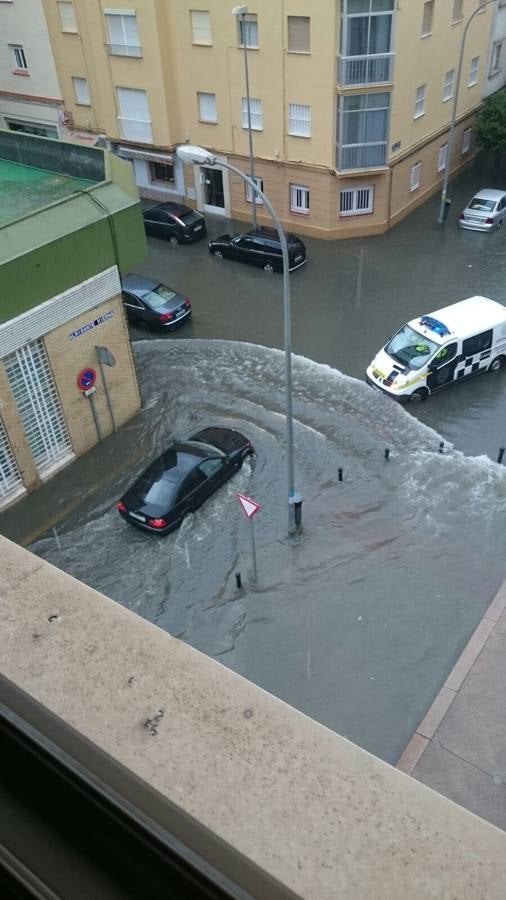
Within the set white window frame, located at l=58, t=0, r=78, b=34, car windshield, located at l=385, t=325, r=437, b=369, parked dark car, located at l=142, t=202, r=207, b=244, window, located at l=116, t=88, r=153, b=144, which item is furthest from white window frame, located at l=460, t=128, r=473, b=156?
car windshield, located at l=385, t=325, r=437, b=369

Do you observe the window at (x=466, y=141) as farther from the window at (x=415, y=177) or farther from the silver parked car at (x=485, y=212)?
the silver parked car at (x=485, y=212)

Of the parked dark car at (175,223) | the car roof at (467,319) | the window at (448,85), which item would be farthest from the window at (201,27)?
the car roof at (467,319)

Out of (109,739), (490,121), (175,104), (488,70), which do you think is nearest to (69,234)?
(109,739)

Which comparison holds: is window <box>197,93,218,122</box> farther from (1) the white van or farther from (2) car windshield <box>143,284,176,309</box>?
(1) the white van

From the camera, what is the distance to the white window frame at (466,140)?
27.9 metres

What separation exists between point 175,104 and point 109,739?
1034 inches

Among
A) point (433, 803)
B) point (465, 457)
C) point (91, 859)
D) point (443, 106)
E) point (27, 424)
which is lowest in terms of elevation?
point (465, 457)

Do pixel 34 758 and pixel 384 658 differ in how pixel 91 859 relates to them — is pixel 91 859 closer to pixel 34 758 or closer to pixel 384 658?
pixel 34 758

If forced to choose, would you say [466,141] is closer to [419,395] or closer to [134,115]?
[134,115]

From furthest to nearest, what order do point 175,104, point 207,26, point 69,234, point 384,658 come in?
point 175,104
point 207,26
point 69,234
point 384,658

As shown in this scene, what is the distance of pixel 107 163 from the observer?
48.7ft

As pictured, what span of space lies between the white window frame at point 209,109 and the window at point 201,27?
1554 millimetres

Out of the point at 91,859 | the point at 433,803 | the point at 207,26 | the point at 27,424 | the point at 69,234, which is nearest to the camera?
the point at 91,859

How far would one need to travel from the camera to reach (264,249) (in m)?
22.0
